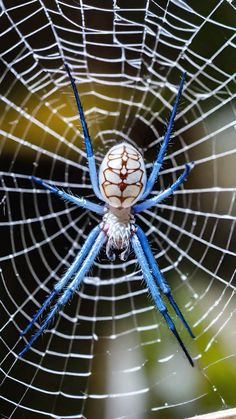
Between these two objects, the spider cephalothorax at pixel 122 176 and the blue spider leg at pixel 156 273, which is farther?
the blue spider leg at pixel 156 273

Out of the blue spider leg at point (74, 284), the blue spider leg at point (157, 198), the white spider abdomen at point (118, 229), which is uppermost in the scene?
the blue spider leg at point (157, 198)

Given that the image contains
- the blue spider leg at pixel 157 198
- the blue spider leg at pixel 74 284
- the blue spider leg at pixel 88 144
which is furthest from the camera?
the blue spider leg at pixel 74 284

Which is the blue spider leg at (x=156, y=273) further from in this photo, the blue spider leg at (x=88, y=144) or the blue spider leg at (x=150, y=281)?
the blue spider leg at (x=88, y=144)

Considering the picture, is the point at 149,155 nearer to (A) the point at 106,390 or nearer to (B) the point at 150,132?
(B) the point at 150,132

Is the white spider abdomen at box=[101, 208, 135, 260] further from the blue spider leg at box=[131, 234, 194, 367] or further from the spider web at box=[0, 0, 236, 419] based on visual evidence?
the spider web at box=[0, 0, 236, 419]

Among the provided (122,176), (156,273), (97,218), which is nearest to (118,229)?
(156,273)

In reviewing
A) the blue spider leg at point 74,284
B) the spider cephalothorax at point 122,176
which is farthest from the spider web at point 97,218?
the spider cephalothorax at point 122,176

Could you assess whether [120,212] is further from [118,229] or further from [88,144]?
[88,144]

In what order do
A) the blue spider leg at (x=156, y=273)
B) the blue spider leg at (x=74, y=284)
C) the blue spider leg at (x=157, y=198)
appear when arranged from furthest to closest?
the blue spider leg at (x=156, y=273) → the blue spider leg at (x=74, y=284) → the blue spider leg at (x=157, y=198)

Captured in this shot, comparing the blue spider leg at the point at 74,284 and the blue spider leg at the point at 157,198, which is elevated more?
the blue spider leg at the point at 157,198
